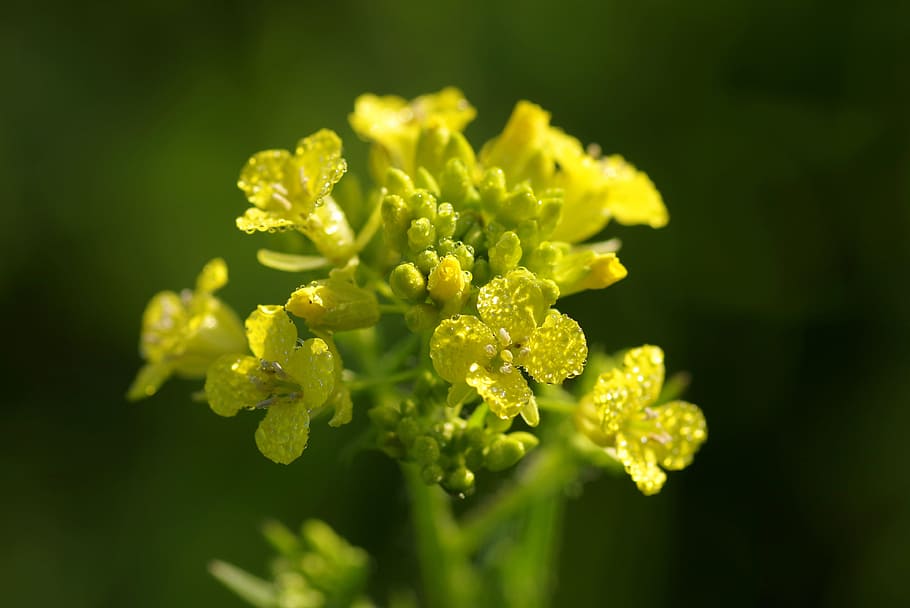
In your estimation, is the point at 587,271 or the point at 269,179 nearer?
the point at 587,271

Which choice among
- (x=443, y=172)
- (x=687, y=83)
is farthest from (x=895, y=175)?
(x=443, y=172)

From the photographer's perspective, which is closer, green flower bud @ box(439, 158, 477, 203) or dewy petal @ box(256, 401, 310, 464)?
dewy petal @ box(256, 401, 310, 464)

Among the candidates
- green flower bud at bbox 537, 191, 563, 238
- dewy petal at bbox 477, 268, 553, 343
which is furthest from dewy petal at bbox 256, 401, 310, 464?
green flower bud at bbox 537, 191, 563, 238

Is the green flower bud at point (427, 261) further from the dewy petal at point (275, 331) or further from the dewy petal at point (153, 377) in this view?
the dewy petal at point (153, 377)

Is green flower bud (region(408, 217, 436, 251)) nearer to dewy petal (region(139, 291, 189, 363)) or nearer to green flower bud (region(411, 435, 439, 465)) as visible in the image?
green flower bud (region(411, 435, 439, 465))

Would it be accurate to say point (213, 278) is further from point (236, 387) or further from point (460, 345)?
point (460, 345)

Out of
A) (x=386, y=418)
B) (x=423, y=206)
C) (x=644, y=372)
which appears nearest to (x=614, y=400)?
(x=644, y=372)
